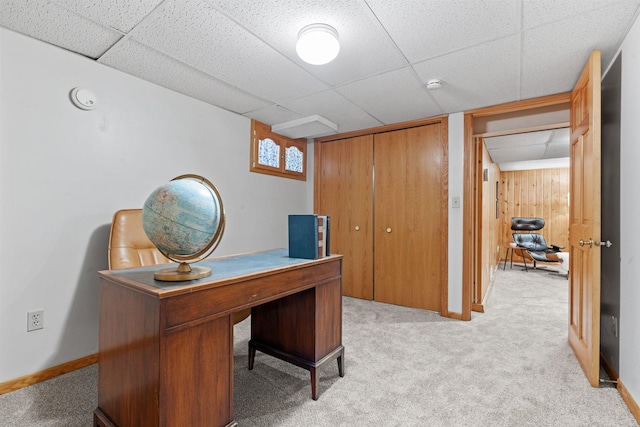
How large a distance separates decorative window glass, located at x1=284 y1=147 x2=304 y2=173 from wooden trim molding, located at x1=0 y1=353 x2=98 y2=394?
2658mm

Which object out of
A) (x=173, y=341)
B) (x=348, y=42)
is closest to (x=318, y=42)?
(x=348, y=42)

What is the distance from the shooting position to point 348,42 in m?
1.87

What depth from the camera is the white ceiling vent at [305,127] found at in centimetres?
322

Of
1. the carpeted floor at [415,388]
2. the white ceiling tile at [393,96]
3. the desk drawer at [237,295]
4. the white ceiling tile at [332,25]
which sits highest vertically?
the white ceiling tile at [332,25]

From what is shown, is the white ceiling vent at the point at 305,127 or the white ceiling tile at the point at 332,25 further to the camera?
the white ceiling vent at the point at 305,127

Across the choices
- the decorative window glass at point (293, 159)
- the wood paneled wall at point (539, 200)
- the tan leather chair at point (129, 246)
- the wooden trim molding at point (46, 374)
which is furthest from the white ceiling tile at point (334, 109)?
the wood paneled wall at point (539, 200)

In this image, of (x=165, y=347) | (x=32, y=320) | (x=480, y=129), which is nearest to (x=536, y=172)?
(x=480, y=129)

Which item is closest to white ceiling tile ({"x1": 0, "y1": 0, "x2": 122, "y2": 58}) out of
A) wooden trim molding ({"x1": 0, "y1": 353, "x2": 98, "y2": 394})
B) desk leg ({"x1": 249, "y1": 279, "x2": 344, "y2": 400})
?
desk leg ({"x1": 249, "y1": 279, "x2": 344, "y2": 400})

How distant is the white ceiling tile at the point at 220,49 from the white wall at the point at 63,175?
61 centimetres

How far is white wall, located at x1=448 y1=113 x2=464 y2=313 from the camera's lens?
3072mm

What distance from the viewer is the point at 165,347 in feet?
3.37

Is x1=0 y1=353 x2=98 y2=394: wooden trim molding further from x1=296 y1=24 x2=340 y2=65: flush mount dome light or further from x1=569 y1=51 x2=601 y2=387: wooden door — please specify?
x1=569 y1=51 x2=601 y2=387: wooden door

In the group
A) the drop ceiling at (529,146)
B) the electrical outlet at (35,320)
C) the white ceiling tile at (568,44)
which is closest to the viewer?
the white ceiling tile at (568,44)

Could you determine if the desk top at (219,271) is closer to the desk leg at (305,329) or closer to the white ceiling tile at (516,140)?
the desk leg at (305,329)
